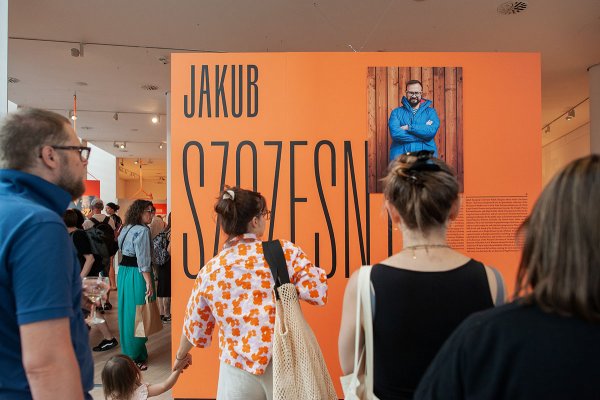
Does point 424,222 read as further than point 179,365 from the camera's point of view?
No

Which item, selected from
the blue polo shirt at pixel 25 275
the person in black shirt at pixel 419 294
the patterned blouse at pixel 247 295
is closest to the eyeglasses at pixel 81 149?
the blue polo shirt at pixel 25 275

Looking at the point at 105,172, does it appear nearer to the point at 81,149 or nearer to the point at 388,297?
the point at 81,149

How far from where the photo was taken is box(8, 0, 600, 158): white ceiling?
4.52 meters

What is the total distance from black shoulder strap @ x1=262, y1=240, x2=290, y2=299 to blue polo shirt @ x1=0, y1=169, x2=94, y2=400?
2.75ft

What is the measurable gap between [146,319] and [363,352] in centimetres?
310

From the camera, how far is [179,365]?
2.00 m

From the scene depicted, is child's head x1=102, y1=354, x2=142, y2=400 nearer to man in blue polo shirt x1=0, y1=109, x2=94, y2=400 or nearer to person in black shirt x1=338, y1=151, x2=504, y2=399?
man in blue polo shirt x1=0, y1=109, x2=94, y2=400

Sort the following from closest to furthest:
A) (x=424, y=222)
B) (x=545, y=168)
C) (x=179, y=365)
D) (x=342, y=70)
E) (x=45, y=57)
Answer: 1. (x=424, y=222)
2. (x=179, y=365)
3. (x=342, y=70)
4. (x=45, y=57)
5. (x=545, y=168)

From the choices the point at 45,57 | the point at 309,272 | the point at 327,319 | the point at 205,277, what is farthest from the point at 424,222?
the point at 45,57

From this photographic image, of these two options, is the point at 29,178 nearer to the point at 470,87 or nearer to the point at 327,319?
the point at 327,319

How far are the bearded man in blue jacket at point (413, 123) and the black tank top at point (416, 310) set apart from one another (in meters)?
2.06

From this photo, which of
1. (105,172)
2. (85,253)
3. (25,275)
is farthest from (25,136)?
(105,172)

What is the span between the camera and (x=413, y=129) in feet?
10.2

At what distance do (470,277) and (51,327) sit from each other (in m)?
1.08
